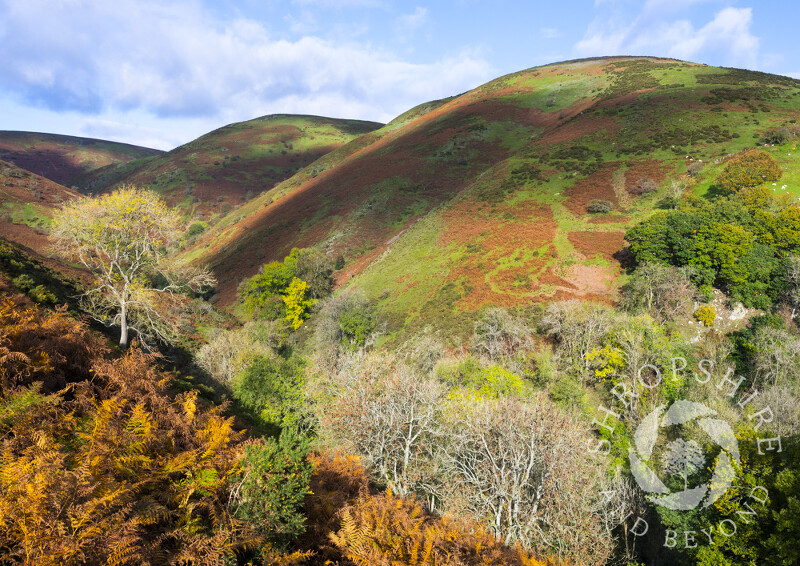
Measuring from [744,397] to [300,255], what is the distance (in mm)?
44333

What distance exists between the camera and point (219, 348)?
26.0m

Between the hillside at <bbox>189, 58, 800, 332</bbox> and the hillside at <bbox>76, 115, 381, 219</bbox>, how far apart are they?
4251 centimetres

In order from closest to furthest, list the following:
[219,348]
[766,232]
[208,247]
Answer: [219,348], [766,232], [208,247]

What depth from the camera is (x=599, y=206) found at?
42.0 meters

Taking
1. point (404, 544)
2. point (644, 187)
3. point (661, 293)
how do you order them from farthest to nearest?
point (644, 187), point (661, 293), point (404, 544)

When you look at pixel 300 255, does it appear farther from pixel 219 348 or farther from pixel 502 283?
pixel 502 283

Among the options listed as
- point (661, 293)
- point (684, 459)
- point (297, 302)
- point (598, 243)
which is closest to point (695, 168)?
point (598, 243)

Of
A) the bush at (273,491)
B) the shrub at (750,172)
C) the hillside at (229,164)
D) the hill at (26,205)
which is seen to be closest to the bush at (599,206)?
the shrub at (750,172)

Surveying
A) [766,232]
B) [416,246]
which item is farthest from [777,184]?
[416,246]

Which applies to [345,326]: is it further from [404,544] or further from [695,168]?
[695,168]

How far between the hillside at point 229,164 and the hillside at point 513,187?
42.5 m

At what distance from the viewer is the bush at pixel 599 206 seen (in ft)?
137

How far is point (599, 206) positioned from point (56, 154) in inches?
9157

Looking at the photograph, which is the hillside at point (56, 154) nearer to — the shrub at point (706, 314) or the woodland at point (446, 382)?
the woodland at point (446, 382)
